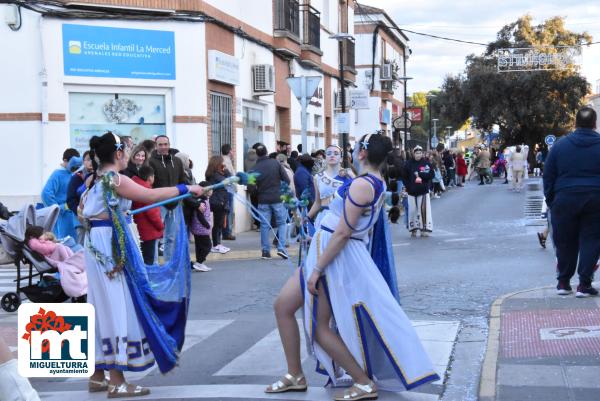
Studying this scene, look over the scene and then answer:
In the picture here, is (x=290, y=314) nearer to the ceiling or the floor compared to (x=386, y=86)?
nearer to the floor

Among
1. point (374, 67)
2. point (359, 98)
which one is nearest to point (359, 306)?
point (359, 98)

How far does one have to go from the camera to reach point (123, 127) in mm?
16719

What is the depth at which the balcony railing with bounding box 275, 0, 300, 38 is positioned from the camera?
22484 mm

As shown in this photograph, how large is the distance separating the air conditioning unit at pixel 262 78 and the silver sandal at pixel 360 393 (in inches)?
618

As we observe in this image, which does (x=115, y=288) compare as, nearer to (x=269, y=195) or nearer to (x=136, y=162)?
(x=136, y=162)

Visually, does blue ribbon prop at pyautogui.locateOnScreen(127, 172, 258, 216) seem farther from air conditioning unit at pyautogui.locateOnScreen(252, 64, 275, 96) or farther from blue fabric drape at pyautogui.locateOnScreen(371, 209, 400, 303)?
air conditioning unit at pyautogui.locateOnScreen(252, 64, 275, 96)

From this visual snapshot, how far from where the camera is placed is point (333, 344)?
551 centimetres

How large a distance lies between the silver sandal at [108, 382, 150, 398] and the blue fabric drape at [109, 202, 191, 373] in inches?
9.0

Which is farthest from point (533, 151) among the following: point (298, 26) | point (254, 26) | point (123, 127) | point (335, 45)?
point (123, 127)

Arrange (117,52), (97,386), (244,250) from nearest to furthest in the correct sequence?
(97,386) < (244,250) < (117,52)

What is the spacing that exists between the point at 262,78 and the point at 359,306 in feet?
51.5

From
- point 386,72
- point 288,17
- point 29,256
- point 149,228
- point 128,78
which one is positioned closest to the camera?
point 29,256

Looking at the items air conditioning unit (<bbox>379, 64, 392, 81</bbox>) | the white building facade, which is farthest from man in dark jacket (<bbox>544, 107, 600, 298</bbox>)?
air conditioning unit (<bbox>379, 64, 392, 81</bbox>)

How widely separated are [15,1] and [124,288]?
10.9m
